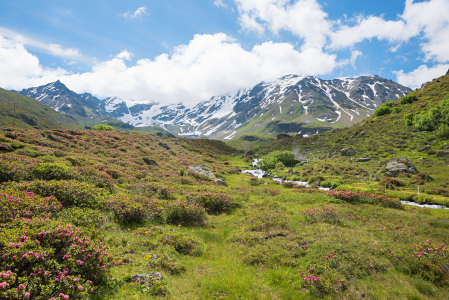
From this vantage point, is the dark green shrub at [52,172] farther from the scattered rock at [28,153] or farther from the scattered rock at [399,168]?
the scattered rock at [399,168]

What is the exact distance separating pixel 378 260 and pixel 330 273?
12.9 ft

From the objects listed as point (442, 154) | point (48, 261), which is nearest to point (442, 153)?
point (442, 154)

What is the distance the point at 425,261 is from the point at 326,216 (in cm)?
858

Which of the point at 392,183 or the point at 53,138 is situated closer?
the point at 53,138

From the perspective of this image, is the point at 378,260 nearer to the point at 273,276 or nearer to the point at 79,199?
the point at 273,276

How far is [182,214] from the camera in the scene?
18.1 m

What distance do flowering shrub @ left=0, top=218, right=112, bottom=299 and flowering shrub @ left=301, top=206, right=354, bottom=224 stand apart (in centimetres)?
1760

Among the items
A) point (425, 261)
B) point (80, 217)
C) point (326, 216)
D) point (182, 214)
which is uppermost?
point (425, 261)

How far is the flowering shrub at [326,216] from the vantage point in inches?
736

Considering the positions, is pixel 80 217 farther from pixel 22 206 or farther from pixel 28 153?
pixel 28 153

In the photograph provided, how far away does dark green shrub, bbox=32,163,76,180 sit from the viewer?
1762cm

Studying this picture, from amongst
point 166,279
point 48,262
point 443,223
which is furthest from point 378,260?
point 48,262

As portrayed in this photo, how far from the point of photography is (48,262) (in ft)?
21.8

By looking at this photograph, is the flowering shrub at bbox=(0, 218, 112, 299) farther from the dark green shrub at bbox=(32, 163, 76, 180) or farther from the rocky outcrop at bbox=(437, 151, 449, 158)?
the rocky outcrop at bbox=(437, 151, 449, 158)
